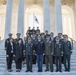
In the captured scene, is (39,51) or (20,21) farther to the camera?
(20,21)

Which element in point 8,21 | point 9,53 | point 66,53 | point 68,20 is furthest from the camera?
point 68,20

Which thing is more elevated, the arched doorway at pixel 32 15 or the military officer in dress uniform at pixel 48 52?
the arched doorway at pixel 32 15

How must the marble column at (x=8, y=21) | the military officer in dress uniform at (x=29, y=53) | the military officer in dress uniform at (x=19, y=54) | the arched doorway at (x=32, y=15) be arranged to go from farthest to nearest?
the arched doorway at (x=32, y=15) < the marble column at (x=8, y=21) < the military officer in dress uniform at (x=19, y=54) < the military officer in dress uniform at (x=29, y=53)

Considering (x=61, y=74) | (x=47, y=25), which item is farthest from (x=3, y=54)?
(x=47, y=25)

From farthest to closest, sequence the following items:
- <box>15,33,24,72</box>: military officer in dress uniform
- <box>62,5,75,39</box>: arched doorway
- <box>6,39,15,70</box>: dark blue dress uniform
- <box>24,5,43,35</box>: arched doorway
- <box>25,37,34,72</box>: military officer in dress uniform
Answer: <box>24,5,43,35</box>: arched doorway
<box>62,5,75,39</box>: arched doorway
<box>6,39,15,70</box>: dark blue dress uniform
<box>15,33,24,72</box>: military officer in dress uniform
<box>25,37,34,72</box>: military officer in dress uniform

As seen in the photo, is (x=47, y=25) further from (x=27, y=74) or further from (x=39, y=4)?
(x=27, y=74)

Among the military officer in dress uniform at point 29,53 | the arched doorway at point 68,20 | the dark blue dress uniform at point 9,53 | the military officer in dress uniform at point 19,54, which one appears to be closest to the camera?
the military officer in dress uniform at point 29,53

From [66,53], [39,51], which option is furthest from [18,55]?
[66,53]

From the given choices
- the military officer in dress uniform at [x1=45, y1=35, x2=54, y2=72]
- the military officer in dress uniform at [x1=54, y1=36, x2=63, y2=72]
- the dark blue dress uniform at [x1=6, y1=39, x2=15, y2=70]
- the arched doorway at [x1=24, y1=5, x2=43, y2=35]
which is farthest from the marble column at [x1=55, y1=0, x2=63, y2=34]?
the dark blue dress uniform at [x1=6, y1=39, x2=15, y2=70]

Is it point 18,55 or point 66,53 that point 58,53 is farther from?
point 18,55

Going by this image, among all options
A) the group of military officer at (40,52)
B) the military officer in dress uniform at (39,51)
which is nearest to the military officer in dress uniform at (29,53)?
the group of military officer at (40,52)

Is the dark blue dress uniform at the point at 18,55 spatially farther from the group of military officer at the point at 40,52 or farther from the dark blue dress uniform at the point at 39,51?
the dark blue dress uniform at the point at 39,51

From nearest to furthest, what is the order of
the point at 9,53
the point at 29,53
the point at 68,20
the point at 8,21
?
the point at 29,53 → the point at 9,53 → the point at 8,21 → the point at 68,20

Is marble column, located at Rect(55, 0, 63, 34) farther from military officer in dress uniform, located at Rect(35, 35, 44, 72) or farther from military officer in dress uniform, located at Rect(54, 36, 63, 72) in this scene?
military officer in dress uniform, located at Rect(35, 35, 44, 72)
